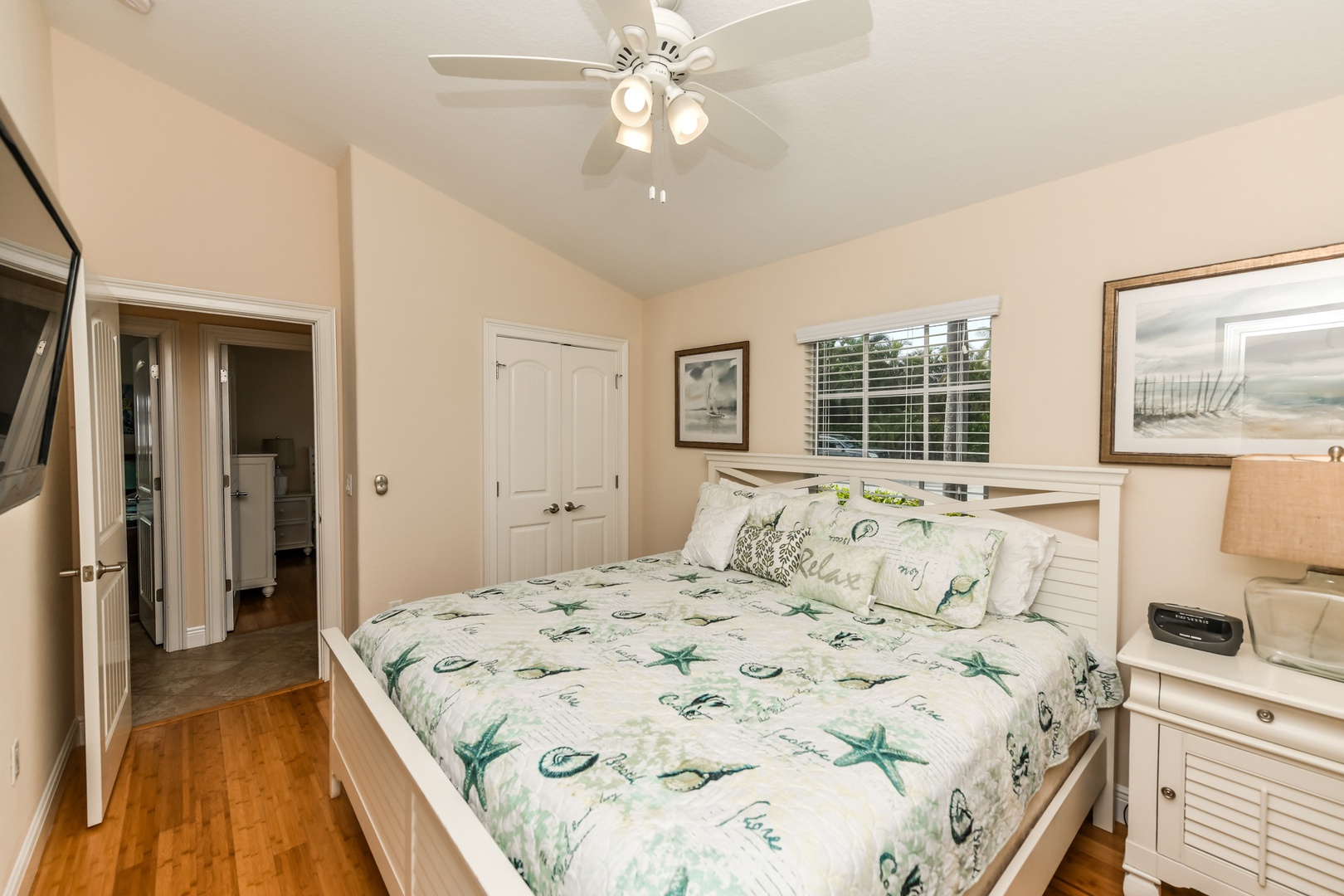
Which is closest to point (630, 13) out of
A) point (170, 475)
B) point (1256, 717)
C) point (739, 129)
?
point (739, 129)

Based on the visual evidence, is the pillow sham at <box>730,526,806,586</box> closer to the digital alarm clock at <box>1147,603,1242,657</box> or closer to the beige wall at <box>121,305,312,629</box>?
the digital alarm clock at <box>1147,603,1242,657</box>

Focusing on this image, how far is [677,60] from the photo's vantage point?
1.51 m

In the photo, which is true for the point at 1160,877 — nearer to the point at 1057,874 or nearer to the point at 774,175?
the point at 1057,874

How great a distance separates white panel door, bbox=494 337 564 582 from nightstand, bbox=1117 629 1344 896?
9.89 feet

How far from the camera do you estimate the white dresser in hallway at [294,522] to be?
5969 mm

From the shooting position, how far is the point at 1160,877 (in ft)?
5.62

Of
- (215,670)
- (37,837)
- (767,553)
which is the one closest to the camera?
(37,837)

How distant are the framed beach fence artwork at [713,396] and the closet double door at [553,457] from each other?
545 millimetres

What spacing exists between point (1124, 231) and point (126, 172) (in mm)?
4266

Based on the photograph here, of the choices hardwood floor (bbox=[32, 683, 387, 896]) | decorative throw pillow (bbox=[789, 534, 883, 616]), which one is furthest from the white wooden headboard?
hardwood floor (bbox=[32, 683, 387, 896])

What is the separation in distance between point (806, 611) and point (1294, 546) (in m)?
1.37

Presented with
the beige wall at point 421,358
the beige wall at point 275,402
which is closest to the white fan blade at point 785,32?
the beige wall at point 421,358

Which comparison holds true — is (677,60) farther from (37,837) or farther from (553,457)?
(37,837)

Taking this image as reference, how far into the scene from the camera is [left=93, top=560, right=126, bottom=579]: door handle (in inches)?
79.8
